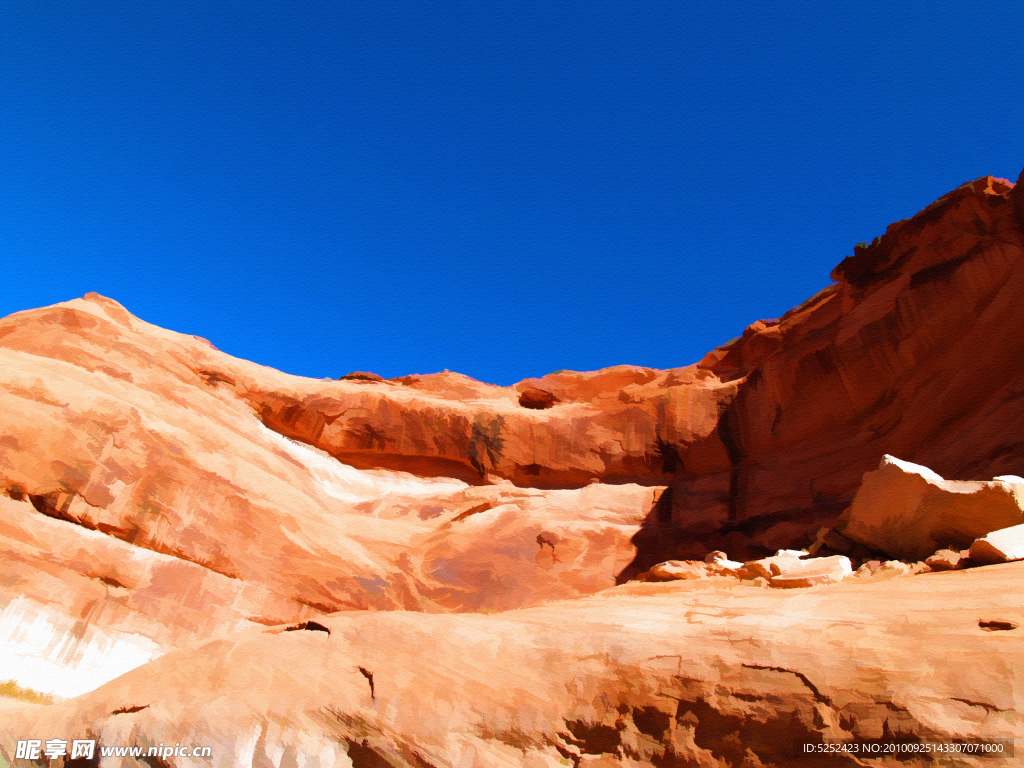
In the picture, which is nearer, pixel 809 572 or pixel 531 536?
pixel 809 572

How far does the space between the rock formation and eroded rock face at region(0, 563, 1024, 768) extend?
23 millimetres

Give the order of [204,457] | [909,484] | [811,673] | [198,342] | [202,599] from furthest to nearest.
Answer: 1. [198,342]
2. [204,457]
3. [202,599]
4. [909,484]
5. [811,673]

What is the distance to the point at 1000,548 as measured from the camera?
21.7 ft

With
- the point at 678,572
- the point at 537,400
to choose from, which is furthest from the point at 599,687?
the point at 537,400

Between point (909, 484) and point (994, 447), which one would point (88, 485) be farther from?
point (994, 447)

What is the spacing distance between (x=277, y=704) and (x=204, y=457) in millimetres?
11931

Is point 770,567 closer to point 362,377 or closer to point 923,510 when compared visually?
point 923,510

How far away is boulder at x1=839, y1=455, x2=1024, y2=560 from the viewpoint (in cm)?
799

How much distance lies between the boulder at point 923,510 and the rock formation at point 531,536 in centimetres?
5

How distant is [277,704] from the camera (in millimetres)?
5039

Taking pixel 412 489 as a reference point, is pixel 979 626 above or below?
below

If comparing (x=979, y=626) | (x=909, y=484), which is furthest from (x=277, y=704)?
(x=909, y=484)

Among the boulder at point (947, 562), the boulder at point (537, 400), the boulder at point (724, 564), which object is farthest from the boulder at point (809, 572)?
the boulder at point (537, 400)

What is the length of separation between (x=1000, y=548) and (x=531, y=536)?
12779mm
